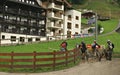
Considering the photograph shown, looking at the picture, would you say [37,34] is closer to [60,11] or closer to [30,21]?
[30,21]

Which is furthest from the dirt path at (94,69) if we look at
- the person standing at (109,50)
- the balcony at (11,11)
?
the balcony at (11,11)

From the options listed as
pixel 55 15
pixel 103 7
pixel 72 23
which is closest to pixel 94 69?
pixel 55 15

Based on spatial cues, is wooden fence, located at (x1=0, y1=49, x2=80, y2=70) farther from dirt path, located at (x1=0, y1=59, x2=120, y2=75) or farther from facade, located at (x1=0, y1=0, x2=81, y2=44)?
facade, located at (x1=0, y1=0, x2=81, y2=44)

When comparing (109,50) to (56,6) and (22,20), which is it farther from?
(56,6)

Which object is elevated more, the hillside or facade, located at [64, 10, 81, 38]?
the hillside

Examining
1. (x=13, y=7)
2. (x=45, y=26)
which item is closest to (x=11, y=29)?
(x=13, y=7)

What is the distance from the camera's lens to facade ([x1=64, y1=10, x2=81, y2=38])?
8656cm

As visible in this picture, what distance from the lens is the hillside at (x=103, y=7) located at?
474 feet

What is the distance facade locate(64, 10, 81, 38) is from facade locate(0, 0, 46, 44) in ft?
27.9

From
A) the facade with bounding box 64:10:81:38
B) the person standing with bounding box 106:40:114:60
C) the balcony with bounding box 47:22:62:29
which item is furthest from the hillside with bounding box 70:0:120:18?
the person standing with bounding box 106:40:114:60

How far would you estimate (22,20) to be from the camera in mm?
72812

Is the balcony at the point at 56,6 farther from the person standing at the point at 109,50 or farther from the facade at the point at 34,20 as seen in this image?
the person standing at the point at 109,50

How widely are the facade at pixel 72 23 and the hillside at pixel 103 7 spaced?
49.9 meters

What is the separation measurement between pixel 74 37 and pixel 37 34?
9.68m
